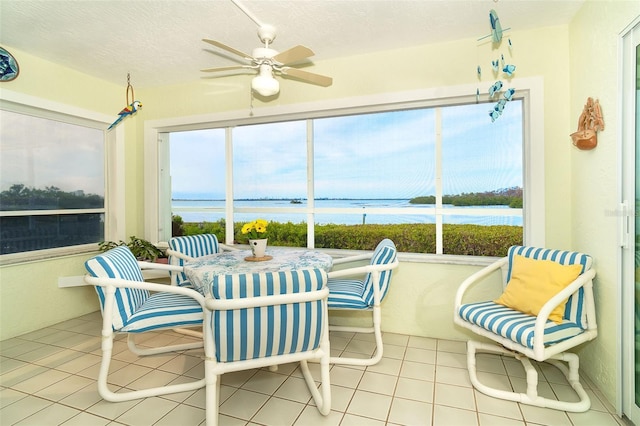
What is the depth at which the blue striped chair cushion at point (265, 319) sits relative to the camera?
1519 mm

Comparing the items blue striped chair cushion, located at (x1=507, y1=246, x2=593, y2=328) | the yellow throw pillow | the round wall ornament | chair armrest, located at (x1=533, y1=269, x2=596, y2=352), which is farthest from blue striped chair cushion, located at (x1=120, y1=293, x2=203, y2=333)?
the round wall ornament

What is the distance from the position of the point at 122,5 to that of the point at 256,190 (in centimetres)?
200

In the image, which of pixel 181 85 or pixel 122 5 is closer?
pixel 122 5

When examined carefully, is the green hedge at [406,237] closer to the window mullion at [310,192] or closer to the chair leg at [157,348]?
the window mullion at [310,192]

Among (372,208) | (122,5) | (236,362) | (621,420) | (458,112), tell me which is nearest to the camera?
(236,362)

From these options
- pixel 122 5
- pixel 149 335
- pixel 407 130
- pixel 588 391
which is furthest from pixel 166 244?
pixel 588 391

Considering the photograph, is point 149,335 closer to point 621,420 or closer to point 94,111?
point 94,111

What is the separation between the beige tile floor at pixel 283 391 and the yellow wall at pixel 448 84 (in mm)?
349

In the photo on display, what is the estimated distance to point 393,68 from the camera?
3004 millimetres

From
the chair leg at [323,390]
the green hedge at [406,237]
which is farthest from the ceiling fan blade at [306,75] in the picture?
the chair leg at [323,390]

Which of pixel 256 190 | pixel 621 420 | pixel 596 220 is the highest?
pixel 256 190

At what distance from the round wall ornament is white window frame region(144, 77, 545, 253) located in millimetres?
1245

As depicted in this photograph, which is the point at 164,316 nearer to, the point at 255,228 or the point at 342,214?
the point at 255,228

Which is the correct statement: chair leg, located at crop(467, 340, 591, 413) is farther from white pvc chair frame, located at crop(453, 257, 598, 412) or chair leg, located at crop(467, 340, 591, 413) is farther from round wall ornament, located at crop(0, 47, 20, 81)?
round wall ornament, located at crop(0, 47, 20, 81)
